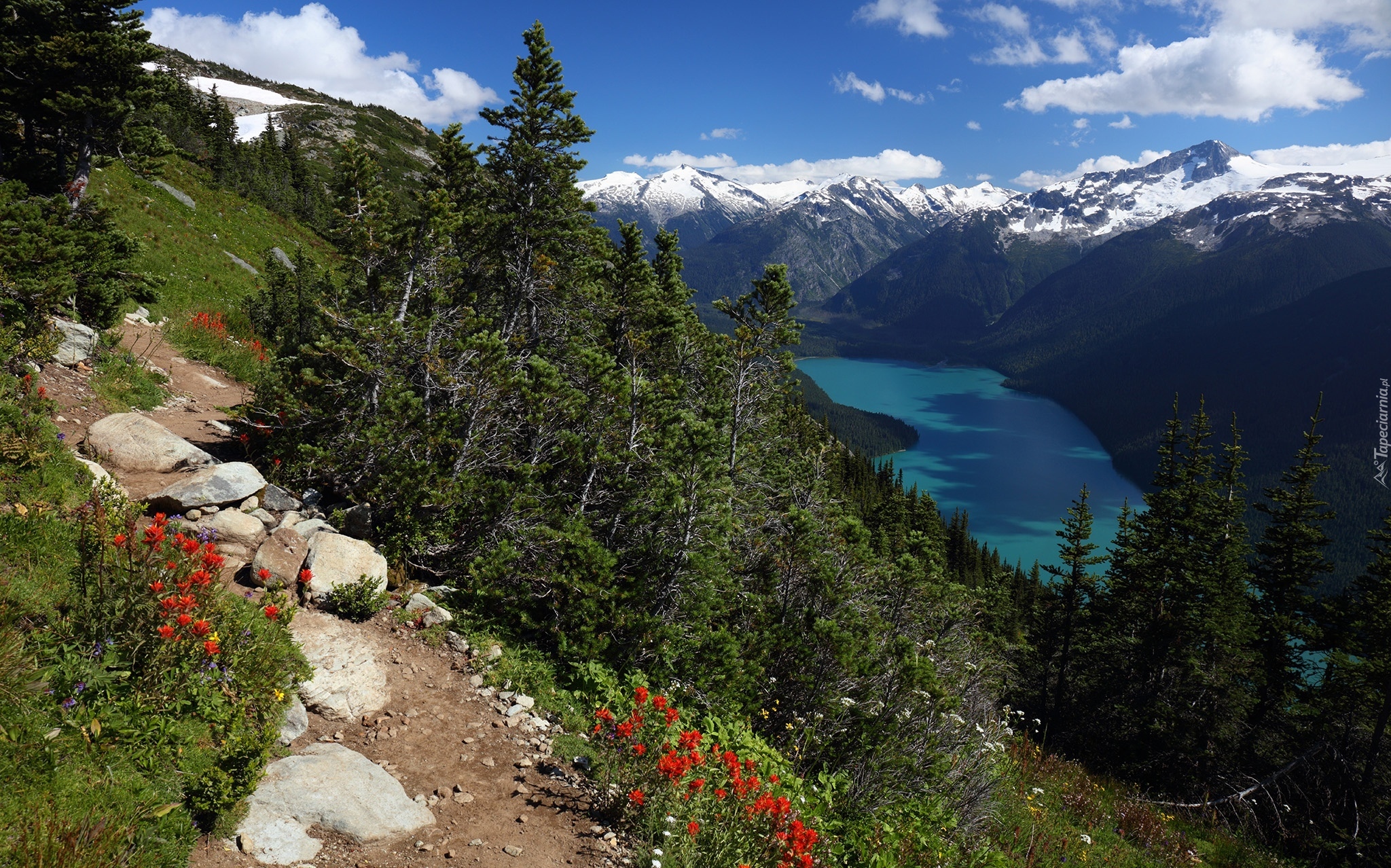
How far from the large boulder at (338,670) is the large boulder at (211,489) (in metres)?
2.49

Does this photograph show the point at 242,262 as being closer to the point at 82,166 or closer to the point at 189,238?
the point at 189,238

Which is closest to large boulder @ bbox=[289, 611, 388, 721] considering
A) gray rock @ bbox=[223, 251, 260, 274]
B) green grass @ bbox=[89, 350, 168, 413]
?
green grass @ bbox=[89, 350, 168, 413]

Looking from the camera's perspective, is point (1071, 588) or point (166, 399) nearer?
point (166, 399)

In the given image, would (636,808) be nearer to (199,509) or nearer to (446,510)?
(446,510)

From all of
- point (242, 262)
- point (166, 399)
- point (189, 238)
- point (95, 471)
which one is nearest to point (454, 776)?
point (95, 471)

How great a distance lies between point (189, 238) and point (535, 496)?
30404mm

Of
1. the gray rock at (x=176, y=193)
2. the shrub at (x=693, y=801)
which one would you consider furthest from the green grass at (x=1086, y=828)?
the gray rock at (x=176, y=193)

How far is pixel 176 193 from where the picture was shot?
34.6m

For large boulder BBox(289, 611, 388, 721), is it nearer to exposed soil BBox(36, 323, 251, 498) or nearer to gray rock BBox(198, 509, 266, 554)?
gray rock BBox(198, 509, 266, 554)

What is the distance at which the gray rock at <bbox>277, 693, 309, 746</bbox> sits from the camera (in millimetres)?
6485

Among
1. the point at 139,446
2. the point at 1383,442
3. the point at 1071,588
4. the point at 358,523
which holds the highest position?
the point at 1383,442

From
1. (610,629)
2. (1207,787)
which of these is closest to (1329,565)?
(1207,787)

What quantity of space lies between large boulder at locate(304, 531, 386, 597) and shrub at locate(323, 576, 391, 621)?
0.12m

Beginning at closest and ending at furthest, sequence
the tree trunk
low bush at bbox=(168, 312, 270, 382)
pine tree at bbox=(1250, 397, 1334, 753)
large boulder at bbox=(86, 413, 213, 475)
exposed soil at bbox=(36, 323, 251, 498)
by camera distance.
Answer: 1. large boulder at bbox=(86, 413, 213, 475)
2. exposed soil at bbox=(36, 323, 251, 498)
3. the tree trunk
4. low bush at bbox=(168, 312, 270, 382)
5. pine tree at bbox=(1250, 397, 1334, 753)
